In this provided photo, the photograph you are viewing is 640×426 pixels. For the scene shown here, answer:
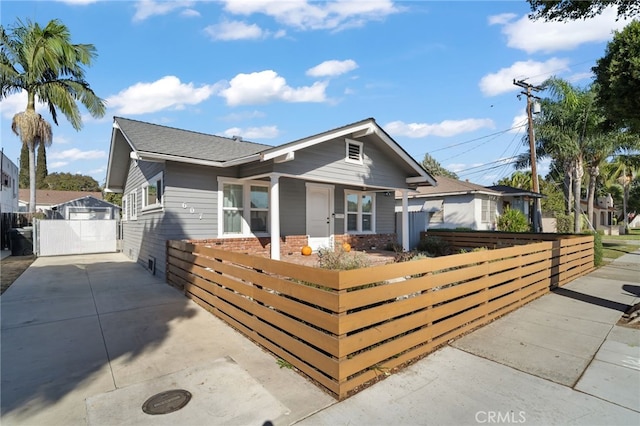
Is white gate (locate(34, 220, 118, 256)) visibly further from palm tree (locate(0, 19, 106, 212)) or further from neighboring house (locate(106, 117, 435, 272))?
palm tree (locate(0, 19, 106, 212))

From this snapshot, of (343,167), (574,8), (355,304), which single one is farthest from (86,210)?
(574,8)

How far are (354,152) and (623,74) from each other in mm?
6045

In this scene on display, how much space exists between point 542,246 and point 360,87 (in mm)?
9432

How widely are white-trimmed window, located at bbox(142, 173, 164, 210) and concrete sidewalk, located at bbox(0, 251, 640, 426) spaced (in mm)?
3405

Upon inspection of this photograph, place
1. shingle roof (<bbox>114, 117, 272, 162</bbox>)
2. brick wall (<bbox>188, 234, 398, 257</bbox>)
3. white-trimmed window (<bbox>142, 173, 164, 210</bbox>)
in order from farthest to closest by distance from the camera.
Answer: brick wall (<bbox>188, 234, 398, 257</bbox>)
white-trimmed window (<bbox>142, 173, 164, 210</bbox>)
shingle roof (<bbox>114, 117, 272, 162</bbox>)

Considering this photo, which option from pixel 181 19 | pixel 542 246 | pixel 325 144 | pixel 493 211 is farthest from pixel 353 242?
pixel 493 211

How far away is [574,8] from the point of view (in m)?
6.20

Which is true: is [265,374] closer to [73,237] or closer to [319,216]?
[319,216]

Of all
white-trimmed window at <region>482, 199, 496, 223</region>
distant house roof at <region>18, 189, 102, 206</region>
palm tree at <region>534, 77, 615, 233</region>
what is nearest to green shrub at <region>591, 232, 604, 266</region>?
white-trimmed window at <region>482, 199, 496, 223</region>

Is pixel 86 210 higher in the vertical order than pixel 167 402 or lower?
higher

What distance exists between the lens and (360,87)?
13461 millimetres

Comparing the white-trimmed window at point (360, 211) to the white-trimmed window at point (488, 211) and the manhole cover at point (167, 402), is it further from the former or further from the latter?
the manhole cover at point (167, 402)

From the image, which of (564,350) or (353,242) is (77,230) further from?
(564,350)

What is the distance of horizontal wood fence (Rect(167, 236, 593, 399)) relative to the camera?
2965mm
